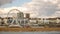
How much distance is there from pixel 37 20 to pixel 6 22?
514 mm

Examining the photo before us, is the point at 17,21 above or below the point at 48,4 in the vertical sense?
below

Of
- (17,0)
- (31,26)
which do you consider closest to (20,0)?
(17,0)

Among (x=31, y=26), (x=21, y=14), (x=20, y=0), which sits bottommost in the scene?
(x=31, y=26)

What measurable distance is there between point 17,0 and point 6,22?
408mm

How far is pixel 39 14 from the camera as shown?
325cm

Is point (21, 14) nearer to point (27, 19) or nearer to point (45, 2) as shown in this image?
point (27, 19)

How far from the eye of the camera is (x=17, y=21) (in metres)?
3.24

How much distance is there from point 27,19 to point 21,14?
5.1 inches

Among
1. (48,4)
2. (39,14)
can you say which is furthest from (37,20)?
(48,4)

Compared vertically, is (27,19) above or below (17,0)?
below

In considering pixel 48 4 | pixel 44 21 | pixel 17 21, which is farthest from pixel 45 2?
pixel 17 21

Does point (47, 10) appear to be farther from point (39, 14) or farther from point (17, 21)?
point (17, 21)

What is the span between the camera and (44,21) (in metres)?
3.26

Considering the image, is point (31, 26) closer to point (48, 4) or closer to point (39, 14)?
point (39, 14)
